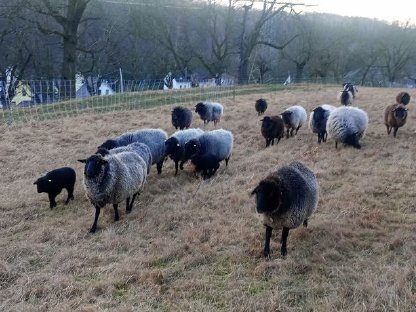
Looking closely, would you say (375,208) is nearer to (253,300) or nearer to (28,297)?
(253,300)

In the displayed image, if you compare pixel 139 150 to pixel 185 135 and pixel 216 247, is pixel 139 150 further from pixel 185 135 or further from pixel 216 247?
pixel 216 247

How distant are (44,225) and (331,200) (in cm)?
501

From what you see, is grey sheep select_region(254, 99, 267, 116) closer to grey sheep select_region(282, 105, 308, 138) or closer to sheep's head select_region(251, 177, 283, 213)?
grey sheep select_region(282, 105, 308, 138)

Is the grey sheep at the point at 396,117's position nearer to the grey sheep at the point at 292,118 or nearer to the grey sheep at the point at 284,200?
the grey sheep at the point at 292,118

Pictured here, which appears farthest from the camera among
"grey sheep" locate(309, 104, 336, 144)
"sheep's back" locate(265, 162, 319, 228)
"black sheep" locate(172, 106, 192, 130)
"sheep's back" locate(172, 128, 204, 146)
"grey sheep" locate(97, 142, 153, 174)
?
"black sheep" locate(172, 106, 192, 130)

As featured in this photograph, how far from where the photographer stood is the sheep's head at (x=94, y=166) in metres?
7.12

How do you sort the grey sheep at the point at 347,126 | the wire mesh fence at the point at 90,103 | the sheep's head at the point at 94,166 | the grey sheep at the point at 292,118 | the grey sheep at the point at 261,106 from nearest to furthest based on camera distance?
the sheep's head at the point at 94,166
the grey sheep at the point at 347,126
the grey sheep at the point at 292,118
the wire mesh fence at the point at 90,103
the grey sheep at the point at 261,106

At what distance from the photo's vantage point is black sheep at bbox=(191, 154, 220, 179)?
992cm

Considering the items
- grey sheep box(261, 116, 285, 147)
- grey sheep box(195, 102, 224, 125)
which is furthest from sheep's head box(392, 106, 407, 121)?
grey sheep box(195, 102, 224, 125)

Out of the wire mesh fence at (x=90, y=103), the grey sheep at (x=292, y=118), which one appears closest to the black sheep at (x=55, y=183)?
the grey sheep at (x=292, y=118)

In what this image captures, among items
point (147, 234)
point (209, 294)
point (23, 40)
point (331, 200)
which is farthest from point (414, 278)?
point (23, 40)

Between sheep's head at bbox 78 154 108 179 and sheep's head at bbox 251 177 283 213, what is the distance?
2936 mm

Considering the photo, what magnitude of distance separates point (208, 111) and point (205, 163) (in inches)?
283

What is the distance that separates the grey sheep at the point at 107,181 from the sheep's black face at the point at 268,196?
9.49ft
